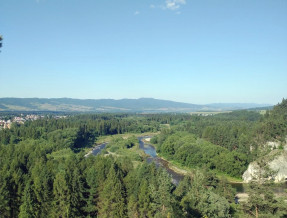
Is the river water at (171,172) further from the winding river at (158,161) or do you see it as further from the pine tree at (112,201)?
the pine tree at (112,201)

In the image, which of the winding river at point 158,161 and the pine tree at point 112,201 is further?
the winding river at point 158,161

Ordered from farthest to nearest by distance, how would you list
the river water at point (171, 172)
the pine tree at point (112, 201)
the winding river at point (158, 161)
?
the winding river at point (158, 161) → the river water at point (171, 172) → the pine tree at point (112, 201)

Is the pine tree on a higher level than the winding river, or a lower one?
higher

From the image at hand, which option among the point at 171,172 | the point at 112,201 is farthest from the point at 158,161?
the point at 112,201

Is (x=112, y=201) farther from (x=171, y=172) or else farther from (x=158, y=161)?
(x=158, y=161)

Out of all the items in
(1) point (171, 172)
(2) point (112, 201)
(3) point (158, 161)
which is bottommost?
(3) point (158, 161)

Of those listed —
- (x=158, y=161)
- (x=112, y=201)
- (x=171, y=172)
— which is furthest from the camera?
(x=158, y=161)

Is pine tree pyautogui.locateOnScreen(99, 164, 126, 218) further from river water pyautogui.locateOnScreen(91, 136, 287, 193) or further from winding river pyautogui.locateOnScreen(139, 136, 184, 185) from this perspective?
winding river pyautogui.locateOnScreen(139, 136, 184, 185)

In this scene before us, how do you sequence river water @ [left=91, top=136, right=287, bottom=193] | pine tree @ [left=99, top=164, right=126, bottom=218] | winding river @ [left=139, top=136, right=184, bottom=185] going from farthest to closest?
1. winding river @ [left=139, top=136, right=184, bottom=185]
2. river water @ [left=91, top=136, right=287, bottom=193]
3. pine tree @ [left=99, top=164, right=126, bottom=218]

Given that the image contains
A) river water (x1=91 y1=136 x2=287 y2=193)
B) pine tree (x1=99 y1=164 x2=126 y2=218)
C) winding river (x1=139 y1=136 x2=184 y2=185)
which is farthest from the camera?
winding river (x1=139 y1=136 x2=184 y2=185)

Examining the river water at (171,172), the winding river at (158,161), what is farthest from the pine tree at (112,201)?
the winding river at (158,161)

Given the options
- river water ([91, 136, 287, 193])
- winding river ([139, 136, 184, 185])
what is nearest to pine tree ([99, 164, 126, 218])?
river water ([91, 136, 287, 193])

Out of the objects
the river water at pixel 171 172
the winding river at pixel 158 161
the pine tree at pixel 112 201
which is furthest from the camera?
the winding river at pixel 158 161

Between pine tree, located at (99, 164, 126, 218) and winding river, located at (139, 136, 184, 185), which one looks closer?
pine tree, located at (99, 164, 126, 218)
